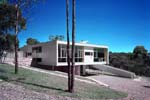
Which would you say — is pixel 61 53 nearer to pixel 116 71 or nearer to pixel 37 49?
pixel 37 49

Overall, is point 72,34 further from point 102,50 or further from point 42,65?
point 102,50

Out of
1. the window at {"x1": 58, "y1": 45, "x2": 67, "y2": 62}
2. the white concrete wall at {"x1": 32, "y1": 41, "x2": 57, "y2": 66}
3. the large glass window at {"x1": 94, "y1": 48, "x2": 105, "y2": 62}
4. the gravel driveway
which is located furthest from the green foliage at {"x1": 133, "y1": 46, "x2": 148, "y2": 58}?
the white concrete wall at {"x1": 32, "y1": 41, "x2": 57, "y2": 66}

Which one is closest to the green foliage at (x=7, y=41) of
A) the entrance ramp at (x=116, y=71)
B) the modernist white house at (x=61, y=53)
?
the modernist white house at (x=61, y=53)

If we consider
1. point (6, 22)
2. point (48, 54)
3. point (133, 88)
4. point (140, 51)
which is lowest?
point (133, 88)

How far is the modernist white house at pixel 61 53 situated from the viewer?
23.2m

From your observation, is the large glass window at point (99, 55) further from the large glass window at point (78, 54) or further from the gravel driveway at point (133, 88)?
the gravel driveway at point (133, 88)

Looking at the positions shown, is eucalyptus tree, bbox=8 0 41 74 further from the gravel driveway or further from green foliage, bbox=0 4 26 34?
the gravel driveway

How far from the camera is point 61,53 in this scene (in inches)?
923

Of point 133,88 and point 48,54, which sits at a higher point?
point 48,54

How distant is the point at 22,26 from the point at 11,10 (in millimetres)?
1892

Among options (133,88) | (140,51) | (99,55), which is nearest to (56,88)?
(133,88)

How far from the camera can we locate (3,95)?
25.8 feet

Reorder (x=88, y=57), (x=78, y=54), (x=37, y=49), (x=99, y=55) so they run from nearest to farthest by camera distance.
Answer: (x=78, y=54) → (x=88, y=57) → (x=37, y=49) → (x=99, y=55)

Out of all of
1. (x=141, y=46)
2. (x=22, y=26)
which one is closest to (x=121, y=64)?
(x=141, y=46)
